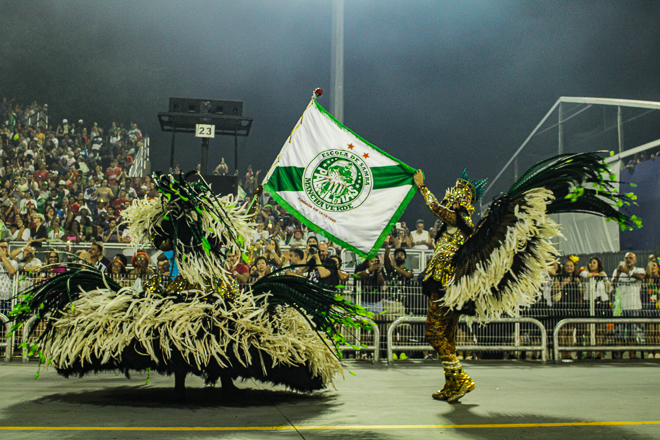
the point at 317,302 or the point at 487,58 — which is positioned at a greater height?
the point at 487,58

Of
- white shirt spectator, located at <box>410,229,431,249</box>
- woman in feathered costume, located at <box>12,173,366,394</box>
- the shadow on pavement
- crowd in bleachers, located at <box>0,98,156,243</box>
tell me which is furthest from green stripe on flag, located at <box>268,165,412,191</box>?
white shirt spectator, located at <box>410,229,431,249</box>

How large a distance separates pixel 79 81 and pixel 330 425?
25.5 meters

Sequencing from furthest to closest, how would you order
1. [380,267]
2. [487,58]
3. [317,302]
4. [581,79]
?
[487,58], [581,79], [380,267], [317,302]

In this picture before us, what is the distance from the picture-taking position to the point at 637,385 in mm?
5570

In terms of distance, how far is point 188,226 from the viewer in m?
4.15

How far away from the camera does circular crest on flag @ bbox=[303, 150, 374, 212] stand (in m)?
6.42

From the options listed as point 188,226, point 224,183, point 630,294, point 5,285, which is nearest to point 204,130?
point 224,183

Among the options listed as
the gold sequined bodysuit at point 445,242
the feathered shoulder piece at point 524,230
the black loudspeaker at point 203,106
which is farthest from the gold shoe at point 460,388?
the black loudspeaker at point 203,106

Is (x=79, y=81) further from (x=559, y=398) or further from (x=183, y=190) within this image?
(x=559, y=398)

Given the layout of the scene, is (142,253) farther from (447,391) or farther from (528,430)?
(528,430)

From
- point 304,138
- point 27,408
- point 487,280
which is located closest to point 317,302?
point 487,280

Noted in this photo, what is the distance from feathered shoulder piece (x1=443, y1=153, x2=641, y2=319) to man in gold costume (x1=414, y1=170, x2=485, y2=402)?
227 mm

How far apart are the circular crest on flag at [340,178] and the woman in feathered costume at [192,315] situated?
206 cm

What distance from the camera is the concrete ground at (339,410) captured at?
10.8ft
